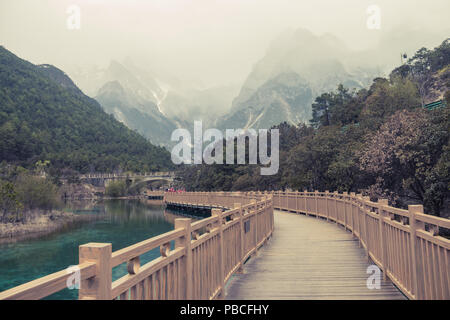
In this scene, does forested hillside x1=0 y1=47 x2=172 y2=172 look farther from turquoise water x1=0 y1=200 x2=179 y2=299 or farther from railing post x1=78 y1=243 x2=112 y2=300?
railing post x1=78 y1=243 x2=112 y2=300

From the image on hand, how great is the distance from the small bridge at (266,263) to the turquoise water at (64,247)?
8.48 metres

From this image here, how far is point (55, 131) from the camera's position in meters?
111

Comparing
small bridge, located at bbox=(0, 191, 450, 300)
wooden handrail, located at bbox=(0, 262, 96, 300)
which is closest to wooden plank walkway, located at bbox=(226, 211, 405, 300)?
small bridge, located at bbox=(0, 191, 450, 300)

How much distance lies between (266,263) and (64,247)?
63.5 feet

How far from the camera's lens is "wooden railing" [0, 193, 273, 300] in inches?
81.0

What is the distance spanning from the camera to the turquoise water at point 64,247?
54.3 ft

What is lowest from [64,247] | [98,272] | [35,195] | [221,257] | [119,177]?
[64,247]

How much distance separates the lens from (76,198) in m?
86.2

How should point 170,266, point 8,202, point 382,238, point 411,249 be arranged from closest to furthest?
1. point 170,266
2. point 411,249
3. point 382,238
4. point 8,202

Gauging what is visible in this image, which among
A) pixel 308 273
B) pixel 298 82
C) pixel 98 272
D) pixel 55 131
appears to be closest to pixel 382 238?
pixel 308 273

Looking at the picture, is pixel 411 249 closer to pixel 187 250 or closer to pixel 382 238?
pixel 382 238

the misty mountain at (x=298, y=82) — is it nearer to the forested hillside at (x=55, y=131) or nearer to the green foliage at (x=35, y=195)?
the forested hillside at (x=55, y=131)
